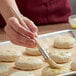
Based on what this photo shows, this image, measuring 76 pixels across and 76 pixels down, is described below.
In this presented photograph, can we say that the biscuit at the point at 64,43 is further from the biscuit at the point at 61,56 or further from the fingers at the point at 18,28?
the fingers at the point at 18,28

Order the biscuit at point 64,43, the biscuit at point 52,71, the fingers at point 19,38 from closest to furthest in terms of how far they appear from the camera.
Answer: the biscuit at point 52,71, the fingers at point 19,38, the biscuit at point 64,43

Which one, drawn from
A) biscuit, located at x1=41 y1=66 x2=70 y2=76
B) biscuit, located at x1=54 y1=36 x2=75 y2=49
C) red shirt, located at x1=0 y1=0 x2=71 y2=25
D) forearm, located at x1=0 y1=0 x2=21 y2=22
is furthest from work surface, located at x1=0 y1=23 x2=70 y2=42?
biscuit, located at x1=41 y1=66 x2=70 y2=76

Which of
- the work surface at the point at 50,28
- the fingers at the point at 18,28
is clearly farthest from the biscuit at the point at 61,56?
the work surface at the point at 50,28

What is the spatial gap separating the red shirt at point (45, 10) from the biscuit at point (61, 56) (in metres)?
0.48

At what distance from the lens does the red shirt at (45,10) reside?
1880 mm

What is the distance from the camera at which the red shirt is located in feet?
6.17

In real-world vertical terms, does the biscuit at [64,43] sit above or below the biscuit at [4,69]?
below

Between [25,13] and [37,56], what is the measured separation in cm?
44

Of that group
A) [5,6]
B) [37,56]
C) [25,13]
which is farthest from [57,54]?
[25,13]

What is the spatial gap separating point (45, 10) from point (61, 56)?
1.78 feet

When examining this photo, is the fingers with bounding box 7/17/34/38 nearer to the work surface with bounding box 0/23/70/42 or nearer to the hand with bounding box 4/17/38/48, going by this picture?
the hand with bounding box 4/17/38/48

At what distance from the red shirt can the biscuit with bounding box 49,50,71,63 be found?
0.48 m

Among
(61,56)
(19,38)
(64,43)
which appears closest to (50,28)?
(64,43)

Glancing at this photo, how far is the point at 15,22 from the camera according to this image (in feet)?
4.29
